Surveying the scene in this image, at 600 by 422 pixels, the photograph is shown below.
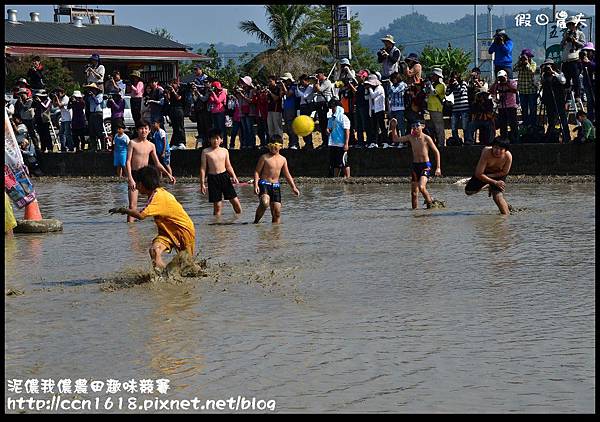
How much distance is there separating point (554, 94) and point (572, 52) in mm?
849

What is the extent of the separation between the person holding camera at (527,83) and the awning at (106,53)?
29.4m

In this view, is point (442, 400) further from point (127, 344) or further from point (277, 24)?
point (277, 24)

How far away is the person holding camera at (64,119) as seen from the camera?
2453cm

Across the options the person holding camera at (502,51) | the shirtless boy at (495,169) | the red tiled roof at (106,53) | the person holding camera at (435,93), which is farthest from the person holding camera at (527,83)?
the red tiled roof at (106,53)

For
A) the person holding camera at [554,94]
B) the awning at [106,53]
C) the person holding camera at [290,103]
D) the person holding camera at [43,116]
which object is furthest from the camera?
the awning at [106,53]

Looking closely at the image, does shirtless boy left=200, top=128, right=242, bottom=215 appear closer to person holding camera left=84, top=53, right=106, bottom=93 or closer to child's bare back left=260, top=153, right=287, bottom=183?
child's bare back left=260, top=153, right=287, bottom=183

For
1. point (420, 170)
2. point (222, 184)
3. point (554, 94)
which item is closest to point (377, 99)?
point (554, 94)

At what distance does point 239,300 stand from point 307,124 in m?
10.7

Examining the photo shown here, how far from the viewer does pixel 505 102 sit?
19.3m

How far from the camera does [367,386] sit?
6.10 metres

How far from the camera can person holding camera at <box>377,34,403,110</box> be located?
2034 cm

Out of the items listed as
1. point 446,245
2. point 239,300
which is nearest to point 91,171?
point 446,245

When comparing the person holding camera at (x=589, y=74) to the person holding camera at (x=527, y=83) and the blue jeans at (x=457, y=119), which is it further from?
the blue jeans at (x=457, y=119)

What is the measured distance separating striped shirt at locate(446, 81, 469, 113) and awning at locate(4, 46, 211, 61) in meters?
28.3
